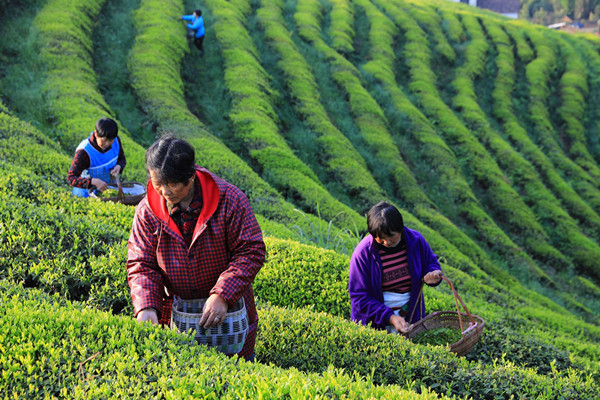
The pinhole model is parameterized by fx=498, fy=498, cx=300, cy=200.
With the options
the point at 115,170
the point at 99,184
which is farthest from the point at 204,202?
the point at 115,170

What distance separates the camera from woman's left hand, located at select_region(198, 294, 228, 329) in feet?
9.93

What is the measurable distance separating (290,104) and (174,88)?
4904 millimetres

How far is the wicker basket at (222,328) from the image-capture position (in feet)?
10.4

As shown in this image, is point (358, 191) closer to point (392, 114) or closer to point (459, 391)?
point (392, 114)

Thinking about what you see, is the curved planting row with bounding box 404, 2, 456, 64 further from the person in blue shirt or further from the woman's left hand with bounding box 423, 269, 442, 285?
the woman's left hand with bounding box 423, 269, 442, 285

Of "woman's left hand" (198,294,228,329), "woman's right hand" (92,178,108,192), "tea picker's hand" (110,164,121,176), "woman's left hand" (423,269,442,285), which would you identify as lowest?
"woman's right hand" (92,178,108,192)

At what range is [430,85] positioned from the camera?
25562 mm

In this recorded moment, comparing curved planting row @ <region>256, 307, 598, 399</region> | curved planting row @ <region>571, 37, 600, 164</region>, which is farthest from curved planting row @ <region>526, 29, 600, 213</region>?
curved planting row @ <region>256, 307, 598, 399</region>

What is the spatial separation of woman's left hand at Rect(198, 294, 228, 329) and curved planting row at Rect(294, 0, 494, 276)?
10.7 metres

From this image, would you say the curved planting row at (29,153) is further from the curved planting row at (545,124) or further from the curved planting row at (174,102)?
the curved planting row at (545,124)

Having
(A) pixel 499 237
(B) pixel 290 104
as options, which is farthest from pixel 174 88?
(A) pixel 499 237

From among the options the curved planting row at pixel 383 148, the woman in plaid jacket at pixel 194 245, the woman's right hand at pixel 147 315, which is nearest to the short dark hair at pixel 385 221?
the woman in plaid jacket at pixel 194 245

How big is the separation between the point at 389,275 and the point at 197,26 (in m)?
16.8

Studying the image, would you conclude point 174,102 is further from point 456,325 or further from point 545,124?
point 545,124
